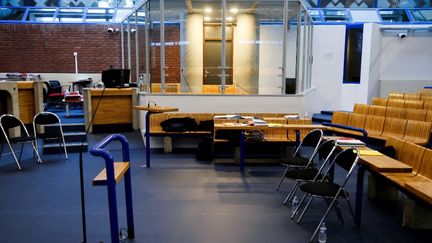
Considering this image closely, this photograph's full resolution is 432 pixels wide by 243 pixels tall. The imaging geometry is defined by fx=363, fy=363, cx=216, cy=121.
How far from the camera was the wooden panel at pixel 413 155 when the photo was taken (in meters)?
3.96

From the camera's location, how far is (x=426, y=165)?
382cm

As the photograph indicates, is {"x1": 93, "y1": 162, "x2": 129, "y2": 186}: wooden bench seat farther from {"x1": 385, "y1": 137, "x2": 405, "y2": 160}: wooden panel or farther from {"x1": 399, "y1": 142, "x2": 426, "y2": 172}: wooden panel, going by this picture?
{"x1": 385, "y1": 137, "x2": 405, "y2": 160}: wooden panel

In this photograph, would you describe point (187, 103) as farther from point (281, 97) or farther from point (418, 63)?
point (418, 63)

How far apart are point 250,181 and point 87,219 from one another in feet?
7.73

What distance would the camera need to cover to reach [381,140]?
21.4 ft

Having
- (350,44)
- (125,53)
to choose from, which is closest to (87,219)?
(125,53)

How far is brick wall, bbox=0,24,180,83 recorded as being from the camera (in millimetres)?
11945

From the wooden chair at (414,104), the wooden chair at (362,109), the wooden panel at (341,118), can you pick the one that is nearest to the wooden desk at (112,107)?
the wooden panel at (341,118)

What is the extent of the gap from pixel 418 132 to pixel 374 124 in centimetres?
95

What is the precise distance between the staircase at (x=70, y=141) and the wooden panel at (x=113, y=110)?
69 centimetres

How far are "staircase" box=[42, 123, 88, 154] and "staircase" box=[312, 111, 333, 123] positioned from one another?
5.93 metres

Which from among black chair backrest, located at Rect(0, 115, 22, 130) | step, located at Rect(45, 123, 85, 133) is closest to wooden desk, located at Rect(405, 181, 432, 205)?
black chair backrest, located at Rect(0, 115, 22, 130)

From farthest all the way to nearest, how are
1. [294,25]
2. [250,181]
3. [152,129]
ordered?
[294,25] < [152,129] < [250,181]

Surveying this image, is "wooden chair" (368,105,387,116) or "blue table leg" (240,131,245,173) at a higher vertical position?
"wooden chair" (368,105,387,116)
